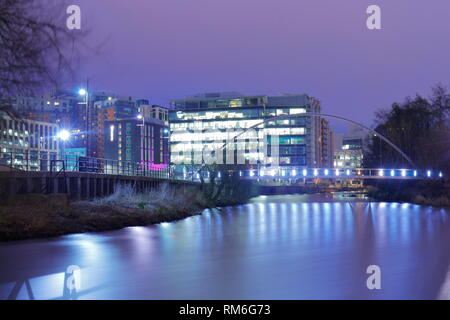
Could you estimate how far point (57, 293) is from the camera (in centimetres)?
1209

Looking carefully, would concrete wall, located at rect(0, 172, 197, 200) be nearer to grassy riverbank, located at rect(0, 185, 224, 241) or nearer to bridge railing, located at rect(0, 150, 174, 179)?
bridge railing, located at rect(0, 150, 174, 179)

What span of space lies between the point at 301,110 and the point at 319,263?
157 meters

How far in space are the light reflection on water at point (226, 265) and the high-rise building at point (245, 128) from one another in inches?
5409

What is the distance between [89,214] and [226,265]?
11638 millimetres

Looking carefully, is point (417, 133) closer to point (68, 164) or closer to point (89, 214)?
point (68, 164)

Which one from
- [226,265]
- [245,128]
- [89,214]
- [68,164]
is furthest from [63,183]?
[245,128]

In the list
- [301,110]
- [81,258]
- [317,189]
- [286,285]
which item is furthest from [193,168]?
[301,110]

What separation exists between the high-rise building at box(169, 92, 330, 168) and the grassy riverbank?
125215mm

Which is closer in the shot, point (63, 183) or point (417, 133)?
point (63, 183)

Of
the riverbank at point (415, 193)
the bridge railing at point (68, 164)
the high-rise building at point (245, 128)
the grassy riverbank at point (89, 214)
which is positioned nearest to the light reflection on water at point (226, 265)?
the grassy riverbank at point (89, 214)

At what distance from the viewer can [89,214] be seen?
26.9 meters

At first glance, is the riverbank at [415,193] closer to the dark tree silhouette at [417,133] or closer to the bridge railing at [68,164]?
the dark tree silhouette at [417,133]

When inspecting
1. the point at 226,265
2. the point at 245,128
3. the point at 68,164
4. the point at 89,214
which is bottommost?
the point at 226,265
